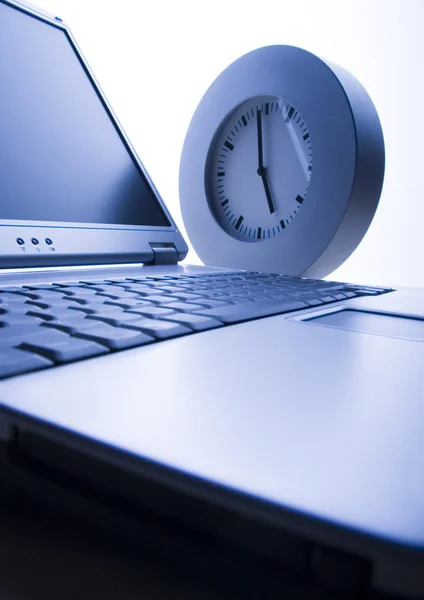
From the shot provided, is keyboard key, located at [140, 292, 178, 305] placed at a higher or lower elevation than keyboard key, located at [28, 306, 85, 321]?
lower

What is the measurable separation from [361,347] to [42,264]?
1.28ft

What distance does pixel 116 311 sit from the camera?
1.03 ft

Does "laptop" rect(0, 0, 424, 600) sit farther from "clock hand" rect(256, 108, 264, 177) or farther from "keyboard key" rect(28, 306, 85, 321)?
"clock hand" rect(256, 108, 264, 177)

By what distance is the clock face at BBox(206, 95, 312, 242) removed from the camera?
85 centimetres

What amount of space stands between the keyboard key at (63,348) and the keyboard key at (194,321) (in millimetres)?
75

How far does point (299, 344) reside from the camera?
28 centimetres

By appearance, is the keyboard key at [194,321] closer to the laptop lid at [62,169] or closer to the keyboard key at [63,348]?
the keyboard key at [63,348]

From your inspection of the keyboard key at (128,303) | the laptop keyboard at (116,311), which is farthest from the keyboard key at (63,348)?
the keyboard key at (128,303)

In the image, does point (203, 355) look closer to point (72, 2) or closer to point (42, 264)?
point (42, 264)

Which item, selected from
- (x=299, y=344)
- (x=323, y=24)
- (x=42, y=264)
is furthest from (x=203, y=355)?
(x=323, y=24)

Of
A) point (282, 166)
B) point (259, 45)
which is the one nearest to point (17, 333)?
point (282, 166)

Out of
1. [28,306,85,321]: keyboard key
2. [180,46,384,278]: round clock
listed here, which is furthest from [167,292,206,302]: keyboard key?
[180,46,384,278]: round clock

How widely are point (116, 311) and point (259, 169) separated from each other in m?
0.62

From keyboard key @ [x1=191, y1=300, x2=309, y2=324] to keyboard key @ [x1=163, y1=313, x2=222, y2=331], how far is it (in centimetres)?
1
